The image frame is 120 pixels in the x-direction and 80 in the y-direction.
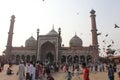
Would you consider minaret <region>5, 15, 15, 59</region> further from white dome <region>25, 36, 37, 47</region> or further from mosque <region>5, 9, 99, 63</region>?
white dome <region>25, 36, 37, 47</region>

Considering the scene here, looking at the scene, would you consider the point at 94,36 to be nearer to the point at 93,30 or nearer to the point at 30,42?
the point at 93,30

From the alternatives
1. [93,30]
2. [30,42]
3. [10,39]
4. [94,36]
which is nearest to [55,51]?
[94,36]

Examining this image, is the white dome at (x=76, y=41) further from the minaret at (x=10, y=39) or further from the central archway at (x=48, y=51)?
the minaret at (x=10, y=39)

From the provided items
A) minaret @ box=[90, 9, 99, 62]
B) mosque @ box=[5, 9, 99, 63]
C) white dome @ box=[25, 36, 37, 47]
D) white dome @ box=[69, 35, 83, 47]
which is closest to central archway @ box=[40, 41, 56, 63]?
mosque @ box=[5, 9, 99, 63]

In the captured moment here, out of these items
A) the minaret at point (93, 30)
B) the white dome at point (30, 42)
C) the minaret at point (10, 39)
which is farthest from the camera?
the white dome at point (30, 42)

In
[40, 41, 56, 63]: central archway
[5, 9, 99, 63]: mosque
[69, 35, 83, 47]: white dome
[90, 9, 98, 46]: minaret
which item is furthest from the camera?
[69, 35, 83, 47]: white dome

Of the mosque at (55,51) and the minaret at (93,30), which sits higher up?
the minaret at (93,30)

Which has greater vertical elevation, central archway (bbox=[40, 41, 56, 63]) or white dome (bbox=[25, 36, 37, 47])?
white dome (bbox=[25, 36, 37, 47])

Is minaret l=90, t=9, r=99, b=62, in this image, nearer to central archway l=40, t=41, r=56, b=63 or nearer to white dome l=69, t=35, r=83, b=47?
white dome l=69, t=35, r=83, b=47

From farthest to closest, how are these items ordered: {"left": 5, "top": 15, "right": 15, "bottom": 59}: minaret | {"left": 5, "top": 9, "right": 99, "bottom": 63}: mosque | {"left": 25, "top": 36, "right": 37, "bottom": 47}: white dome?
{"left": 25, "top": 36, "right": 37, "bottom": 47}: white dome, {"left": 5, "top": 15, "right": 15, "bottom": 59}: minaret, {"left": 5, "top": 9, "right": 99, "bottom": 63}: mosque

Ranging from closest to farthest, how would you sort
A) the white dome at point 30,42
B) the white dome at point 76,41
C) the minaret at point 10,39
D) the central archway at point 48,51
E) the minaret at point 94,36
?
1. the minaret at point 94,36
2. the central archway at point 48,51
3. the minaret at point 10,39
4. the white dome at point 76,41
5. the white dome at point 30,42

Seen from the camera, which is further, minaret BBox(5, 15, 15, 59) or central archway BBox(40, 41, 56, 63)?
minaret BBox(5, 15, 15, 59)

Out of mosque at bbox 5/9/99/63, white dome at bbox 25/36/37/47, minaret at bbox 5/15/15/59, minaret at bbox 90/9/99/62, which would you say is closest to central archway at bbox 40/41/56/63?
mosque at bbox 5/9/99/63

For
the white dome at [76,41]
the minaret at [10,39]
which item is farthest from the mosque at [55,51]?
the white dome at [76,41]
